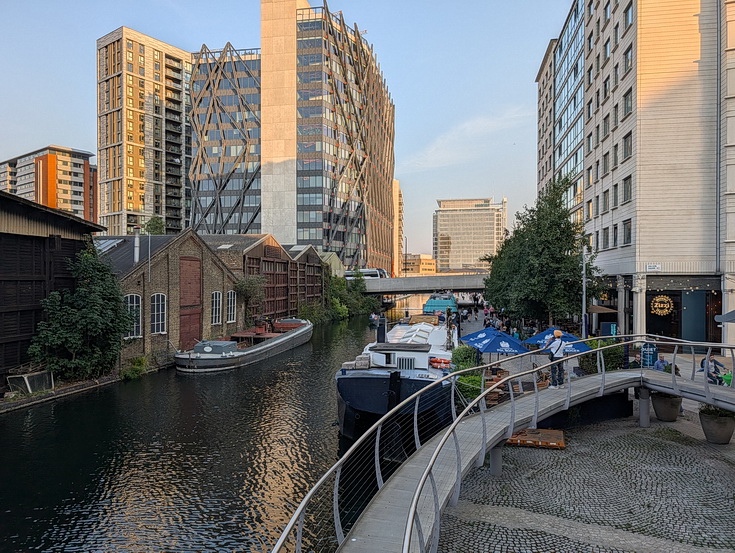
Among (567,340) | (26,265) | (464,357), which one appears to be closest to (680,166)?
(567,340)

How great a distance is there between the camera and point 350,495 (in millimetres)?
12086

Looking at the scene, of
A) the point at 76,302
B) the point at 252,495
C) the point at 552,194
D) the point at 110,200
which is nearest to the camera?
the point at 252,495

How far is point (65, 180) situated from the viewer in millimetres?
124812

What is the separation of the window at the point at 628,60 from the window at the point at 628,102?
57.3 inches

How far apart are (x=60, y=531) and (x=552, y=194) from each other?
91.2 feet

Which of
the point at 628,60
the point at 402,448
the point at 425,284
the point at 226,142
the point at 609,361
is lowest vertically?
the point at 402,448

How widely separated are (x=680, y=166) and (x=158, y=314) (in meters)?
31.1

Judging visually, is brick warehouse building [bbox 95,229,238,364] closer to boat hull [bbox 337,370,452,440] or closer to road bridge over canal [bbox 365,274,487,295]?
boat hull [bbox 337,370,452,440]

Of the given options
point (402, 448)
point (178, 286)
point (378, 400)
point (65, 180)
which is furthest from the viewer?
point (65, 180)

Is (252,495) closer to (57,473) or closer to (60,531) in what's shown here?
(60,531)

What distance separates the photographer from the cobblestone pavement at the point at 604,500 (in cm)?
834

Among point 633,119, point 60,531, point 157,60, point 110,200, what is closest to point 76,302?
point 60,531

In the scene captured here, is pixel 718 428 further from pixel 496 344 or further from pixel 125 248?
pixel 125 248

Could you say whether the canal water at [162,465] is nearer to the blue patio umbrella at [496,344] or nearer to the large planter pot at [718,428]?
the blue patio umbrella at [496,344]
